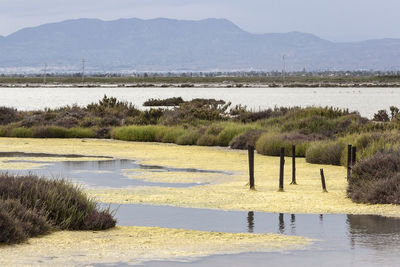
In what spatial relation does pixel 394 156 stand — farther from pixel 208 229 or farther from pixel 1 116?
pixel 1 116

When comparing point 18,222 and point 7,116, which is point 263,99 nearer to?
point 7,116

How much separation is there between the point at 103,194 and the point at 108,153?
13169mm

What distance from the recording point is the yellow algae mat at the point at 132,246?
1177 cm

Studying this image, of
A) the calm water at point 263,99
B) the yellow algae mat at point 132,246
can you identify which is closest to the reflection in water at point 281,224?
the yellow algae mat at point 132,246

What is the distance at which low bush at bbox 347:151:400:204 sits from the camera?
1727cm

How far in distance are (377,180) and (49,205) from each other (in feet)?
23.9

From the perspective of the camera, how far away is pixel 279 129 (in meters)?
34.9

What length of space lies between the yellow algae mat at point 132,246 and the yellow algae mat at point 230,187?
3329 mm

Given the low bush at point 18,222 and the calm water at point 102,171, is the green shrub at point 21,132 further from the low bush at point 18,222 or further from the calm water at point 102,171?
the low bush at point 18,222

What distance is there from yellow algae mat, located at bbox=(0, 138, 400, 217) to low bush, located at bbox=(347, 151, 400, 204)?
0.91 ft

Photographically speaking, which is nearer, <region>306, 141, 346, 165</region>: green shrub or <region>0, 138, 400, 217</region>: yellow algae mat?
<region>0, 138, 400, 217</region>: yellow algae mat

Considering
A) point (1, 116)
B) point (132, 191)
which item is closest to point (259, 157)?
point (132, 191)

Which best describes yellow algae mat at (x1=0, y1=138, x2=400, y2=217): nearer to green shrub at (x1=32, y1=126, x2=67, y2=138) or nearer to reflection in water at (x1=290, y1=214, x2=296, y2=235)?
reflection in water at (x1=290, y1=214, x2=296, y2=235)

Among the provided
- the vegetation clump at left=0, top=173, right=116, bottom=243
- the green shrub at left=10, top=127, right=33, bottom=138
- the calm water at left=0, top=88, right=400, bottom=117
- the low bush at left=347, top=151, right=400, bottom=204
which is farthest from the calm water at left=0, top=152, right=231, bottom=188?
the calm water at left=0, top=88, right=400, bottom=117
